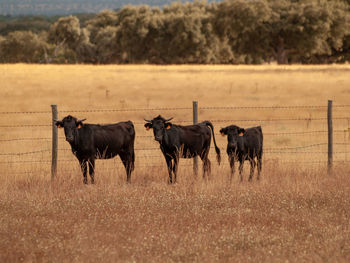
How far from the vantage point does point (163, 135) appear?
12.2 m

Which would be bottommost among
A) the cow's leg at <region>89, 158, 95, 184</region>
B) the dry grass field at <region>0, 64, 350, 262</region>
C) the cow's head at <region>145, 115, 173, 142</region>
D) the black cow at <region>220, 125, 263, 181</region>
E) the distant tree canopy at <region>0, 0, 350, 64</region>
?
the dry grass field at <region>0, 64, 350, 262</region>

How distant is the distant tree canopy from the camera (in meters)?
64.3

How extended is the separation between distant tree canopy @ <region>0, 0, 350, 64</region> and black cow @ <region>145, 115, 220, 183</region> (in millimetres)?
45316

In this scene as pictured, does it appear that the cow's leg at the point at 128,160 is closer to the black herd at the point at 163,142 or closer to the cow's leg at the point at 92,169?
the black herd at the point at 163,142

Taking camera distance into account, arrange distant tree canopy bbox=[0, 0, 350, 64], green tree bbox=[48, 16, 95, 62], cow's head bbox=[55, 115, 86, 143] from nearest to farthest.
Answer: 1. cow's head bbox=[55, 115, 86, 143]
2. distant tree canopy bbox=[0, 0, 350, 64]
3. green tree bbox=[48, 16, 95, 62]

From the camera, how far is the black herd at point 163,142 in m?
11.9

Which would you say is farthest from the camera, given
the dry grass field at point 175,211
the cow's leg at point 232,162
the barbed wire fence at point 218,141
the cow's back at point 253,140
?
the barbed wire fence at point 218,141

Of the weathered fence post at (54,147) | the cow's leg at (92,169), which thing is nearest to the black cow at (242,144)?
the cow's leg at (92,169)

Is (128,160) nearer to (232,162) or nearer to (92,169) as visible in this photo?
(92,169)

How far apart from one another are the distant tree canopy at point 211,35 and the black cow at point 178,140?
1784 inches

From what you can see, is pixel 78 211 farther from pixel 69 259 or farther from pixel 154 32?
pixel 154 32

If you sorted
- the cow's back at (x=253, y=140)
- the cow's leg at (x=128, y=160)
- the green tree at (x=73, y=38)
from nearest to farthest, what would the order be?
the cow's back at (x=253, y=140), the cow's leg at (x=128, y=160), the green tree at (x=73, y=38)

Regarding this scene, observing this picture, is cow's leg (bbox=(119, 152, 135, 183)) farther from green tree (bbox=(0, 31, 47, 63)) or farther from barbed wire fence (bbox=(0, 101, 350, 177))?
green tree (bbox=(0, 31, 47, 63))

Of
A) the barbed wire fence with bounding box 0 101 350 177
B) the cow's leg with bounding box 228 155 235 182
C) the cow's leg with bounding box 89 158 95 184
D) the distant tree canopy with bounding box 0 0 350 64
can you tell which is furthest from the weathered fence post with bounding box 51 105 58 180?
the distant tree canopy with bounding box 0 0 350 64
